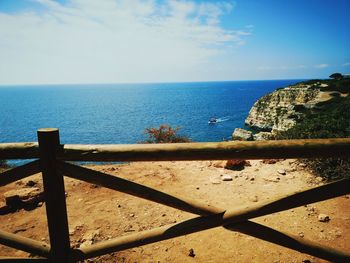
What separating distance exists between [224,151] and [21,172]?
1.96 m

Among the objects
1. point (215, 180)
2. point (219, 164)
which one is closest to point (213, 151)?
point (215, 180)

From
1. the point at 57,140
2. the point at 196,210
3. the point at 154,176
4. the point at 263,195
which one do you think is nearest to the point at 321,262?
the point at 263,195

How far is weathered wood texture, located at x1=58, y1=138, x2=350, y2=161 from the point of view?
1.88 meters

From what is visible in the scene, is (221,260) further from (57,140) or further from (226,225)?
(57,140)

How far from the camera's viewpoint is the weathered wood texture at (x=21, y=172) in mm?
2160

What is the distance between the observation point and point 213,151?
192 cm

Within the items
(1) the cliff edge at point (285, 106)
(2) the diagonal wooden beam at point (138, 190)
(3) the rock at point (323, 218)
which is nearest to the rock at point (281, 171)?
(3) the rock at point (323, 218)

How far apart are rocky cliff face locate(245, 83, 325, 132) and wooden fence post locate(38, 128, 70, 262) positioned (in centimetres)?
3610

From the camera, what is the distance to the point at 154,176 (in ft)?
23.7

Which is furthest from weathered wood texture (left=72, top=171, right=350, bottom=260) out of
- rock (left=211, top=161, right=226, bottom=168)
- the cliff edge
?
the cliff edge

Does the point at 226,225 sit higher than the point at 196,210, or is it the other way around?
the point at 196,210

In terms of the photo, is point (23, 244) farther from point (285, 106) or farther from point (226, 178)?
point (285, 106)

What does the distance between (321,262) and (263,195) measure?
95.7 inches

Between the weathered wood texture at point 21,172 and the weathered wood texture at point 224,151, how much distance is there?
1.64 feet
